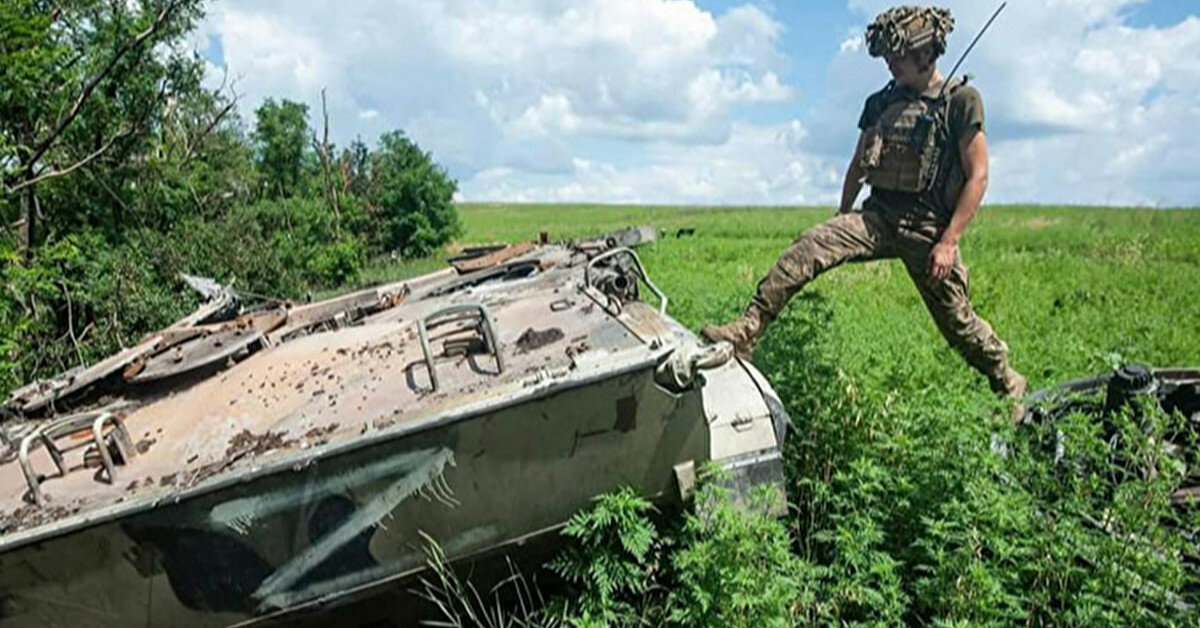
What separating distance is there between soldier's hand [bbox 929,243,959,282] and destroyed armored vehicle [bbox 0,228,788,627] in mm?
1847

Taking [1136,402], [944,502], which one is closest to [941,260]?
[1136,402]

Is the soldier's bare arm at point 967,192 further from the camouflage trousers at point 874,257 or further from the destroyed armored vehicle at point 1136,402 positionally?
the destroyed armored vehicle at point 1136,402

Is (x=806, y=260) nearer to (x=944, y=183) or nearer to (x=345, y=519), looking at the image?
(x=944, y=183)

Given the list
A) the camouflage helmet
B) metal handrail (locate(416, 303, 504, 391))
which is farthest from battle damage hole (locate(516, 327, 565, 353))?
the camouflage helmet

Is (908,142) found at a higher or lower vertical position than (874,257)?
higher

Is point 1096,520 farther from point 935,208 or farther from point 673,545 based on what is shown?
point 935,208

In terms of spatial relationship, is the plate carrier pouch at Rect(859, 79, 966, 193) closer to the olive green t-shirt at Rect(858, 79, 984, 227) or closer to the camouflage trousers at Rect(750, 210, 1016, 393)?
the olive green t-shirt at Rect(858, 79, 984, 227)

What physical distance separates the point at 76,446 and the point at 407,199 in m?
26.5

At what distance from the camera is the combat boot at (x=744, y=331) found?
15.8 ft

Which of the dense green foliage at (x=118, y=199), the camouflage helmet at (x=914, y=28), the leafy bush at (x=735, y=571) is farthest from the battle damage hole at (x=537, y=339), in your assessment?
the dense green foliage at (x=118, y=199)

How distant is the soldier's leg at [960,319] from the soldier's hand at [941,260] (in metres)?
0.05

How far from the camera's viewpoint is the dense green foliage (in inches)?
402

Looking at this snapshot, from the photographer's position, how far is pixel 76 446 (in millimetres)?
3318

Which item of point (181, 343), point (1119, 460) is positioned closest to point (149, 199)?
point (181, 343)
